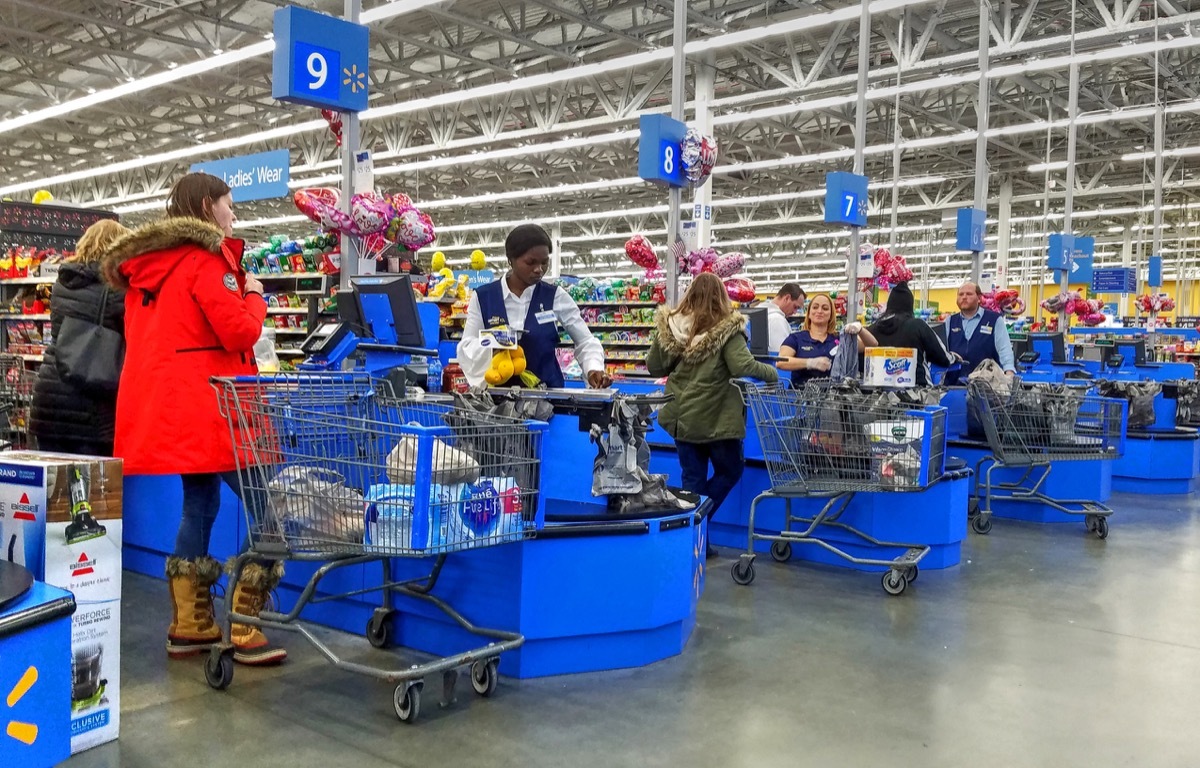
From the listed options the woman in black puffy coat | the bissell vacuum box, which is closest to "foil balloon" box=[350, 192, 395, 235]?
the woman in black puffy coat

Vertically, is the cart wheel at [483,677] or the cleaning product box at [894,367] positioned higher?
the cleaning product box at [894,367]

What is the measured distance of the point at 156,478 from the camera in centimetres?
443

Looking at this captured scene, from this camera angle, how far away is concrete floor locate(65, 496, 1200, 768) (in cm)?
266

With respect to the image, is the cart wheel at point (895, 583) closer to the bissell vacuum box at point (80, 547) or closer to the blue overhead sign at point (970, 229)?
the bissell vacuum box at point (80, 547)

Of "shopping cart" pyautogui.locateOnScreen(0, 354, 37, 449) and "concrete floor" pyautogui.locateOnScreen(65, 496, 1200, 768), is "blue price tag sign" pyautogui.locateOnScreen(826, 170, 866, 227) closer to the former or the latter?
"concrete floor" pyautogui.locateOnScreen(65, 496, 1200, 768)

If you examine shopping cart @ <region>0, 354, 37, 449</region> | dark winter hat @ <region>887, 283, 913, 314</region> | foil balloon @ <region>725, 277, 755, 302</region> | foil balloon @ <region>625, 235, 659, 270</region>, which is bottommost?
shopping cart @ <region>0, 354, 37, 449</region>

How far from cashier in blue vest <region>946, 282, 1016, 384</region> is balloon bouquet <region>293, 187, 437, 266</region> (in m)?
3.91

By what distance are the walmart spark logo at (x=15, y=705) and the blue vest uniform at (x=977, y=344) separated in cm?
639

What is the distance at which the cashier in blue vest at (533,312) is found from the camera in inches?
154

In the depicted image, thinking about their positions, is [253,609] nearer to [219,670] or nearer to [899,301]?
[219,670]

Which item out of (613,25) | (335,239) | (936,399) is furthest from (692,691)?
(613,25)

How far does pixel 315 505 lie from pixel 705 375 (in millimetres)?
2356

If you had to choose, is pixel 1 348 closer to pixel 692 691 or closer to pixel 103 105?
pixel 692 691

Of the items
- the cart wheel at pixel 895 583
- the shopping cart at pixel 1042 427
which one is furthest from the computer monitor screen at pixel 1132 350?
the cart wheel at pixel 895 583
